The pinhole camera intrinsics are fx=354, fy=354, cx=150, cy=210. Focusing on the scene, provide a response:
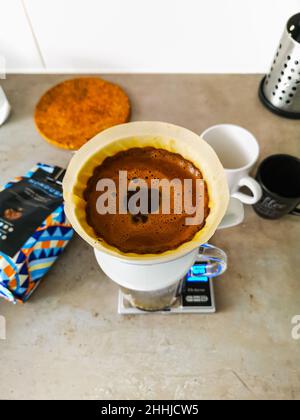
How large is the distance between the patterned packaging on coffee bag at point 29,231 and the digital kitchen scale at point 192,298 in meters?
0.16

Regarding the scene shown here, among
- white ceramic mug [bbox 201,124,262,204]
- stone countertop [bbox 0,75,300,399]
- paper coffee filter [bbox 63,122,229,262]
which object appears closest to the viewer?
paper coffee filter [bbox 63,122,229,262]

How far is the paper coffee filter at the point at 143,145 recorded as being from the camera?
0.44 meters

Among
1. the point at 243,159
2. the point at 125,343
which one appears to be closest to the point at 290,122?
the point at 243,159

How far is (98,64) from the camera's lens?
3.05 ft

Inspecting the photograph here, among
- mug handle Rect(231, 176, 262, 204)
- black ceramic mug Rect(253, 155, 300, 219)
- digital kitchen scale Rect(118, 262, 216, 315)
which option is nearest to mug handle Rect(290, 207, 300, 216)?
black ceramic mug Rect(253, 155, 300, 219)

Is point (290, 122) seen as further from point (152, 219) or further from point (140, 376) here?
point (140, 376)

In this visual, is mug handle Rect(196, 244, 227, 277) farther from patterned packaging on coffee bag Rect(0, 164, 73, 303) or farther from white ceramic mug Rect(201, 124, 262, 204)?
patterned packaging on coffee bag Rect(0, 164, 73, 303)

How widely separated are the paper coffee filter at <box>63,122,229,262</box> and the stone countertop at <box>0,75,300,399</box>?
23 cm

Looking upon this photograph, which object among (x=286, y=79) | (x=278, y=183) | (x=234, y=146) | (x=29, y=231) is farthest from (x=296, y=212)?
(x=29, y=231)

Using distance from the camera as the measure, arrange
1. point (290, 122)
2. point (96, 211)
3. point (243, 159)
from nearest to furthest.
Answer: point (96, 211), point (243, 159), point (290, 122)

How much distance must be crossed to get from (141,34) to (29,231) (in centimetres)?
55

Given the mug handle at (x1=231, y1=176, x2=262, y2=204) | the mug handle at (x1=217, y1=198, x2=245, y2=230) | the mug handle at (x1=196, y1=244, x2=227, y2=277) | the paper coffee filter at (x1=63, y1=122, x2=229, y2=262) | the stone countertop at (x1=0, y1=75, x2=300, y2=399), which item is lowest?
the stone countertop at (x1=0, y1=75, x2=300, y2=399)

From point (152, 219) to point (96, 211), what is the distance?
78 millimetres

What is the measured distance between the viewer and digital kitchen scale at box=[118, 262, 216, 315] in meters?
0.62
